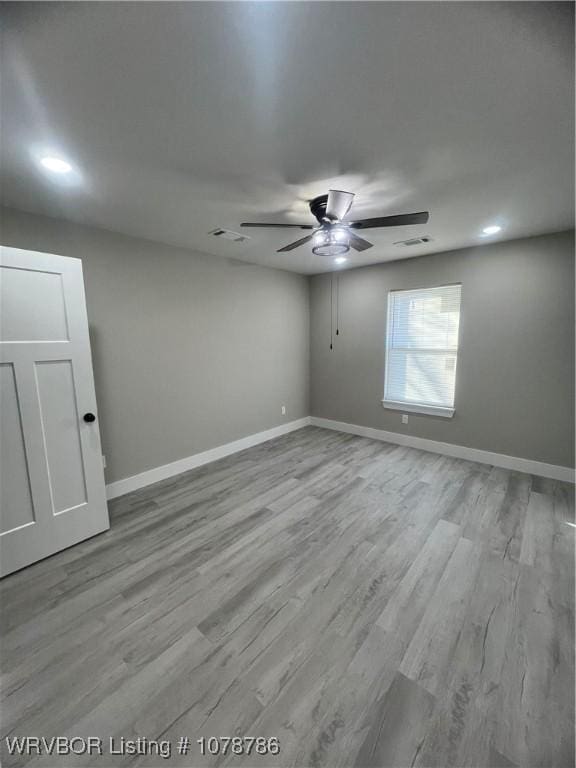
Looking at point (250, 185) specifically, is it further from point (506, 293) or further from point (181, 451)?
point (506, 293)

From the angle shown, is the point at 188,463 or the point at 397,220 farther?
the point at 188,463

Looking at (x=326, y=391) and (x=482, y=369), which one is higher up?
(x=482, y=369)

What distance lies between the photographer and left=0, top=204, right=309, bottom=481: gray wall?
281 centimetres

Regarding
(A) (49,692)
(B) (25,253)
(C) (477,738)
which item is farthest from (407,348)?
(A) (49,692)

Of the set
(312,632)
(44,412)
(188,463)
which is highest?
(44,412)

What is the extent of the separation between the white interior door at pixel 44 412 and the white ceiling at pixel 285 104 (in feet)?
2.09

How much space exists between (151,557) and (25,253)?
2176mm

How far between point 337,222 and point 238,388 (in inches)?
99.4

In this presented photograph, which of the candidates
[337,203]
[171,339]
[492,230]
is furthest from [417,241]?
[171,339]

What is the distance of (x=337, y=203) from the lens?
187 centimetres

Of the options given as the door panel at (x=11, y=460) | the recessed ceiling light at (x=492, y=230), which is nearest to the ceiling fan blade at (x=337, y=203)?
the recessed ceiling light at (x=492, y=230)

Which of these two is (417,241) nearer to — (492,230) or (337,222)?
(492,230)

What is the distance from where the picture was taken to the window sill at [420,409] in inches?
153

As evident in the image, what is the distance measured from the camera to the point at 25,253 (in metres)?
1.99
